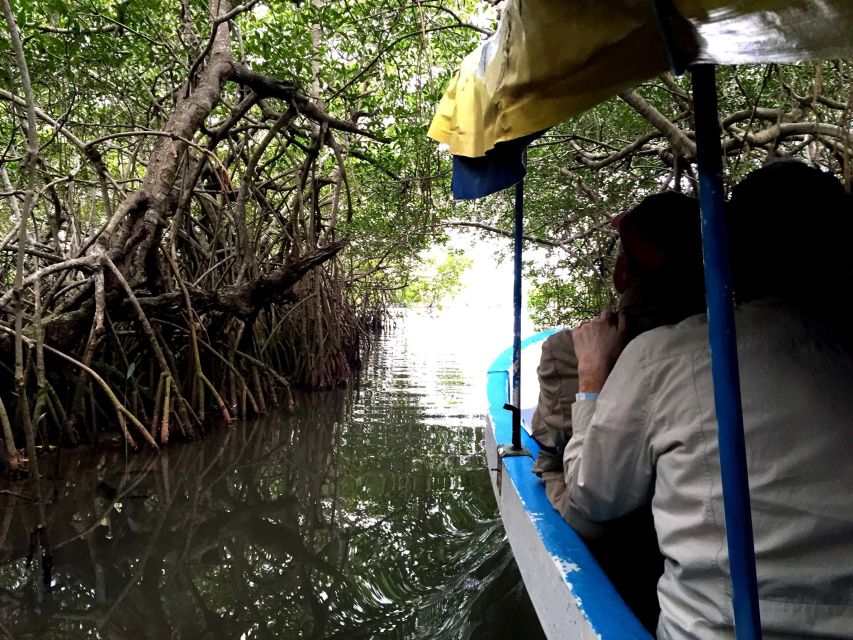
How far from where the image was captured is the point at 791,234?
106 centimetres

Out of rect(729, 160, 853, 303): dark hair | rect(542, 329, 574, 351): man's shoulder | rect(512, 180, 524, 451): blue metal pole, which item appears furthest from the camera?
rect(512, 180, 524, 451): blue metal pole

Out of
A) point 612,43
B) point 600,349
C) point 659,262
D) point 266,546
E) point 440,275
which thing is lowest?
point 266,546

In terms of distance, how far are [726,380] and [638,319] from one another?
0.51 metres

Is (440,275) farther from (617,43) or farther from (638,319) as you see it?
(617,43)

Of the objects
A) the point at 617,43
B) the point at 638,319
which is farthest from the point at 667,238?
the point at 617,43

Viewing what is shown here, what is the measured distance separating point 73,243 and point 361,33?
299 centimetres

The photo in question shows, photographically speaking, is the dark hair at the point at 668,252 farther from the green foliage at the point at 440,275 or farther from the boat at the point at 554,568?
the green foliage at the point at 440,275

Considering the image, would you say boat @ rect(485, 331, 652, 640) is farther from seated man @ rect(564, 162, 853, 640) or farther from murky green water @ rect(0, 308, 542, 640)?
murky green water @ rect(0, 308, 542, 640)

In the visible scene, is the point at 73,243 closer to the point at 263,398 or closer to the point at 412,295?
the point at 263,398

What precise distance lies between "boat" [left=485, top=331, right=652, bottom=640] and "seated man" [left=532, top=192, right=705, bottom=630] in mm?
86

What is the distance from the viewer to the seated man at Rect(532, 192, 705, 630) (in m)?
1.32

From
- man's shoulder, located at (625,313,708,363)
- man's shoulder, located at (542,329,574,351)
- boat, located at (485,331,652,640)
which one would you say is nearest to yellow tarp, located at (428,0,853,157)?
man's shoulder, located at (625,313,708,363)

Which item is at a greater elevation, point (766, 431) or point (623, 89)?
point (623, 89)

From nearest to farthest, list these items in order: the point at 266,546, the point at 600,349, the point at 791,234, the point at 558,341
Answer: the point at 791,234, the point at 600,349, the point at 558,341, the point at 266,546
